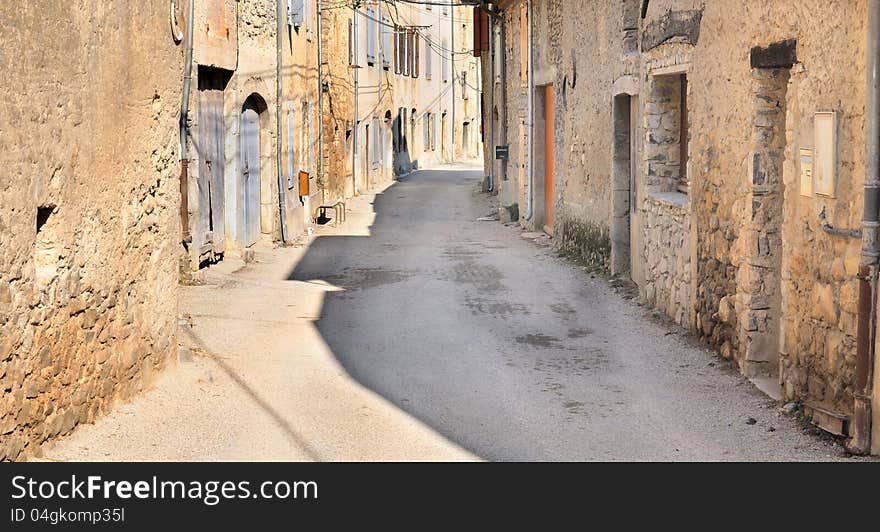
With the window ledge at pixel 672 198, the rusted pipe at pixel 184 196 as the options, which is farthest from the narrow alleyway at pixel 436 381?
the window ledge at pixel 672 198

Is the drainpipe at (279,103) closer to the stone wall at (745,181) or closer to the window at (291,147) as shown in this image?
the window at (291,147)

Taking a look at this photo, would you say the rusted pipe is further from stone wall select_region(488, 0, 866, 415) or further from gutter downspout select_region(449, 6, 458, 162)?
gutter downspout select_region(449, 6, 458, 162)

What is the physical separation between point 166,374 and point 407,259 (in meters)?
7.71

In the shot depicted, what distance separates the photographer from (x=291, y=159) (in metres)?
18.4

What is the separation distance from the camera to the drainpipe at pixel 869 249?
5.87 metres

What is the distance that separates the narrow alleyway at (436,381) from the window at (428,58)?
89.8 ft

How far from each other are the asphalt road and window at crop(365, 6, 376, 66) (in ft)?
46.8

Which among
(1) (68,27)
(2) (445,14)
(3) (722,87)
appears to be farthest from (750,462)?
(2) (445,14)

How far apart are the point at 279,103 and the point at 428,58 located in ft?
80.9

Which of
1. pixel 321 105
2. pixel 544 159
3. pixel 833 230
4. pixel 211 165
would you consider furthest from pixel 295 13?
pixel 833 230

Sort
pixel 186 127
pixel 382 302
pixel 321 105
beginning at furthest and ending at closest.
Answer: pixel 321 105, pixel 186 127, pixel 382 302

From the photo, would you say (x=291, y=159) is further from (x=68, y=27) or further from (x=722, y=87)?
(x=68, y=27)

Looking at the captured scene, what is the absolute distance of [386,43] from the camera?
1270 inches

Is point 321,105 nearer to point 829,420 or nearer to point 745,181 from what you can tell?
point 745,181
